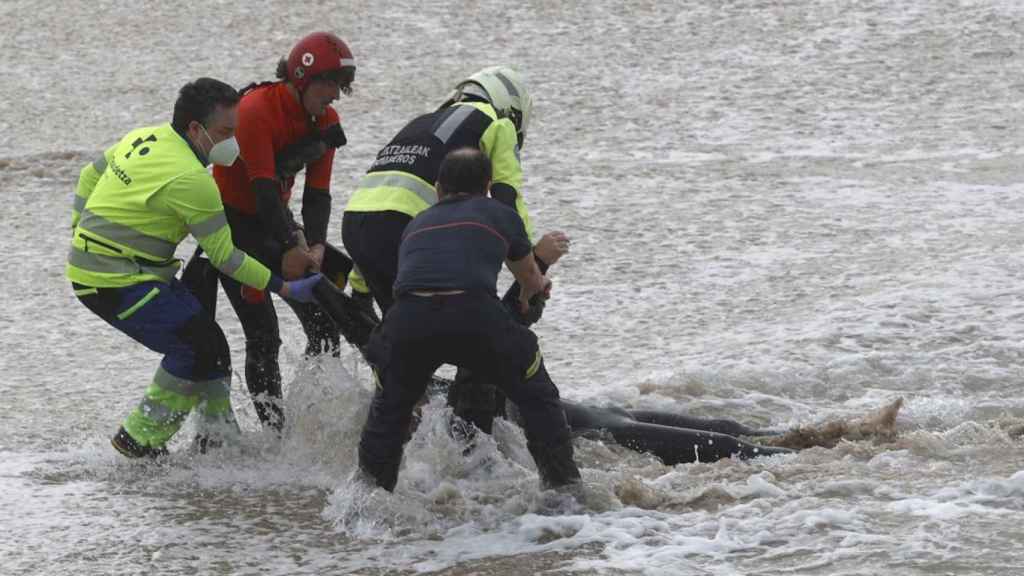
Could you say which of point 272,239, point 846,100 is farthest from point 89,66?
point 272,239

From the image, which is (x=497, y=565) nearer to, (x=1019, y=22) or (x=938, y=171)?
(x=938, y=171)

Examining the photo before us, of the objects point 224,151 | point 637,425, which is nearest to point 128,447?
point 224,151

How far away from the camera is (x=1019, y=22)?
14.5 m

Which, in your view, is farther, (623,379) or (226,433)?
(623,379)

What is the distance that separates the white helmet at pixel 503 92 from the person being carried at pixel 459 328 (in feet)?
2.78

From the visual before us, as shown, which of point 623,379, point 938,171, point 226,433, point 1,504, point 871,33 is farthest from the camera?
point 871,33

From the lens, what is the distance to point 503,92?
6734 millimetres

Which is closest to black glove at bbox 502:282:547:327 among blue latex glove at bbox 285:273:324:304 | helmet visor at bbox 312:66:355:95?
blue latex glove at bbox 285:273:324:304

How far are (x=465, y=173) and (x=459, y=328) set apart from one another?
62 centimetres

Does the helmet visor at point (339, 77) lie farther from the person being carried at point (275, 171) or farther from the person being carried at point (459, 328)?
the person being carried at point (459, 328)

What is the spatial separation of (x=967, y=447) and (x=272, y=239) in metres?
3.10

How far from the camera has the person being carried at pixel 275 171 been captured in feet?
22.3

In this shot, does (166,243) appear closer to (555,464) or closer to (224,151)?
(224,151)

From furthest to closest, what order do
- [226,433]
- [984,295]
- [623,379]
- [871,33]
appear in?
[871,33]
[984,295]
[623,379]
[226,433]
